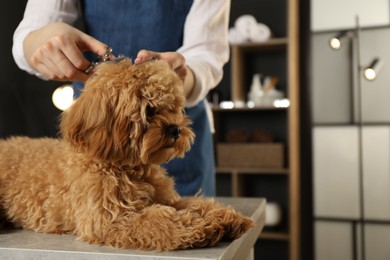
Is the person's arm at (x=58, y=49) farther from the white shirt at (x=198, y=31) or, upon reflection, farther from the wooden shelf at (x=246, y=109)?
the wooden shelf at (x=246, y=109)

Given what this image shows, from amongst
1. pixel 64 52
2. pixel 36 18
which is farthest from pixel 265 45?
pixel 64 52

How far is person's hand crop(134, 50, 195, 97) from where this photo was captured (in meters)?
0.76

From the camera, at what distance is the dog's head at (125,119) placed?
0.68m

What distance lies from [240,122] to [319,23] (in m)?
0.90

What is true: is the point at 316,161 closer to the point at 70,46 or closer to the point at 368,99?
the point at 368,99

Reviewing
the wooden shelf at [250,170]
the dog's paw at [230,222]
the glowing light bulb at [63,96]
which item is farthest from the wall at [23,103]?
the wooden shelf at [250,170]

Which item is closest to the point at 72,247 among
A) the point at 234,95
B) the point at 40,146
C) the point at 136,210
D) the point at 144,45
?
the point at 136,210

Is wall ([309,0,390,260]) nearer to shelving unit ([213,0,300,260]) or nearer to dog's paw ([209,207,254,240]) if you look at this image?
shelving unit ([213,0,300,260])

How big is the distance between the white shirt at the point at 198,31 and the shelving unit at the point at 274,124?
6.34 feet

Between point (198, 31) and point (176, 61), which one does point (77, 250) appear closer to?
point (176, 61)

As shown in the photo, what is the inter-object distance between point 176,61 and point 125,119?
21 centimetres

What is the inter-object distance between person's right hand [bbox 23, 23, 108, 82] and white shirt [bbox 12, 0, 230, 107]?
17cm

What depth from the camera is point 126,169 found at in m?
0.74

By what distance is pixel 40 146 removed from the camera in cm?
85
